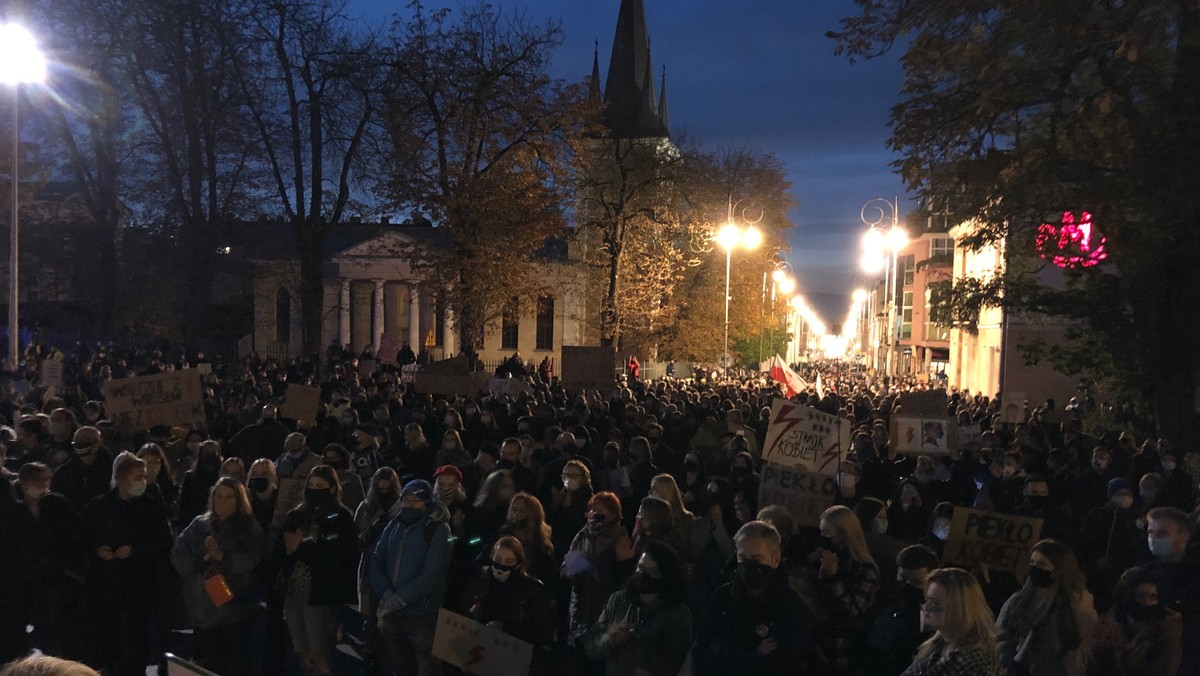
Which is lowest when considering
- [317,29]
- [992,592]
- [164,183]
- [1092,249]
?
[992,592]

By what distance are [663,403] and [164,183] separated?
23.6 metres

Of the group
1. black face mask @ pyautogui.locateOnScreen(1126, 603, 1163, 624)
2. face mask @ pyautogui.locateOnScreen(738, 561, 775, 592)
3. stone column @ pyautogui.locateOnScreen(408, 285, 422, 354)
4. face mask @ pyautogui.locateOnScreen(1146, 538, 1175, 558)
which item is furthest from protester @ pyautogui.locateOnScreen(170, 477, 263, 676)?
stone column @ pyautogui.locateOnScreen(408, 285, 422, 354)

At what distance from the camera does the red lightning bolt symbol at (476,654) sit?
6160 millimetres

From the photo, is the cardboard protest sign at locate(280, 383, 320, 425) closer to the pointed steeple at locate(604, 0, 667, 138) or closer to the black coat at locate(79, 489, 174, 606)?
the black coat at locate(79, 489, 174, 606)

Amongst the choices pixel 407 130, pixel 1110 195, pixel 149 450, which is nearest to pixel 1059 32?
pixel 1110 195

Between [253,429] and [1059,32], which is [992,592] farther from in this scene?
[1059,32]

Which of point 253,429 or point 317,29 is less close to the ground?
point 317,29

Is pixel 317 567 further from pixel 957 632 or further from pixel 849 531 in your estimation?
pixel 957 632

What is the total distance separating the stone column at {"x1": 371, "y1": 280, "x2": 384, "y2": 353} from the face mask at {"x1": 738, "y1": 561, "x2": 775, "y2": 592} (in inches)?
2320

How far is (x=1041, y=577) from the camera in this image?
5652mm

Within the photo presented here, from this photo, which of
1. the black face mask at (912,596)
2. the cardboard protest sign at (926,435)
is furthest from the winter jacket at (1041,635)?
the cardboard protest sign at (926,435)

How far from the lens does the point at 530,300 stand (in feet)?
101

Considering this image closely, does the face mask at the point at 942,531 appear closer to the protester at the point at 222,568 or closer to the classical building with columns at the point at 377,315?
the protester at the point at 222,568

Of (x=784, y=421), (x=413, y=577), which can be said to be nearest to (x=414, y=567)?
(x=413, y=577)
